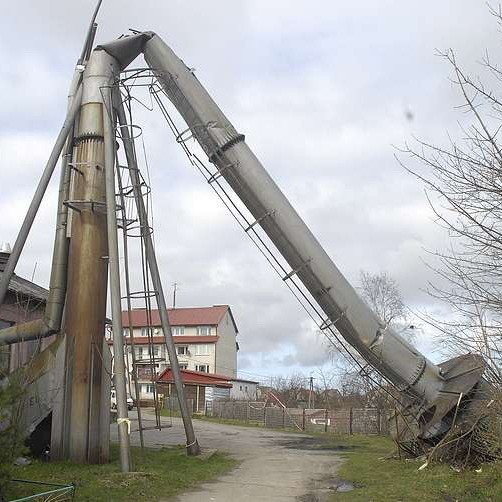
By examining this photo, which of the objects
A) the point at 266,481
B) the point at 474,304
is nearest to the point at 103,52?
the point at 266,481

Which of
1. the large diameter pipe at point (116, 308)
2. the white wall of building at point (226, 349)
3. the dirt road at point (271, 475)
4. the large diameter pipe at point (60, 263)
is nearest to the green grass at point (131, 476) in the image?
the dirt road at point (271, 475)

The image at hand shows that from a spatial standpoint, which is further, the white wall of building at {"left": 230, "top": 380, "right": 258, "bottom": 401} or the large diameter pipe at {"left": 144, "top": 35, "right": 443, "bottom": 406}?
the white wall of building at {"left": 230, "top": 380, "right": 258, "bottom": 401}

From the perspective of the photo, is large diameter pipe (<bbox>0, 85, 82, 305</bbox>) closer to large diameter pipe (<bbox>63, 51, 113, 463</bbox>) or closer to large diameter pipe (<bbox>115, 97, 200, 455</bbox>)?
large diameter pipe (<bbox>63, 51, 113, 463</bbox>)

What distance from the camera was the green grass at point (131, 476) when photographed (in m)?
9.88

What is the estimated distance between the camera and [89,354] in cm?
1296

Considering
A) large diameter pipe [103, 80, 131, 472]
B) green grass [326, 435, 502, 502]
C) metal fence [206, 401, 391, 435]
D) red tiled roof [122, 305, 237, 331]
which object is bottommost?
metal fence [206, 401, 391, 435]

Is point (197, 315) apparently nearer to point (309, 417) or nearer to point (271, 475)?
point (309, 417)

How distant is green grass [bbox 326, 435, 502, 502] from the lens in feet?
34.7

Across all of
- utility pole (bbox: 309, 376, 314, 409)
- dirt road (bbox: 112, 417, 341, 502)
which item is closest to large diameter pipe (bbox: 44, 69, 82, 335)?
dirt road (bbox: 112, 417, 341, 502)

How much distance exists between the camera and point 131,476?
11039 millimetres

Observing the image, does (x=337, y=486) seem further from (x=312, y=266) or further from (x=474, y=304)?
(x=474, y=304)

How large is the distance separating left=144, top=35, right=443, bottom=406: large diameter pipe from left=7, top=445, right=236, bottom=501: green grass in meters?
4.19

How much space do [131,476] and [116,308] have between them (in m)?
3.14

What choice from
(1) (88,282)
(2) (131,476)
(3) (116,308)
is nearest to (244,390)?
(1) (88,282)
